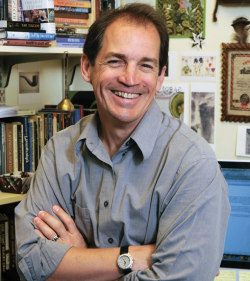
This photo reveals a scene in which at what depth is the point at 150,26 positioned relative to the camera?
1.32m

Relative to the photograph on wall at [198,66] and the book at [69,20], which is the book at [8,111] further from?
the photograph on wall at [198,66]

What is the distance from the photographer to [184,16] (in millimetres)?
2008

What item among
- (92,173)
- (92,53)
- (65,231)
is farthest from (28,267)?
(92,53)

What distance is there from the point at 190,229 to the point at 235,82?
3.38 ft

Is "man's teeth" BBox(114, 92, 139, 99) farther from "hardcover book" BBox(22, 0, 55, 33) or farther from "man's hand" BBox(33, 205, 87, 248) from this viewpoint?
"hardcover book" BBox(22, 0, 55, 33)

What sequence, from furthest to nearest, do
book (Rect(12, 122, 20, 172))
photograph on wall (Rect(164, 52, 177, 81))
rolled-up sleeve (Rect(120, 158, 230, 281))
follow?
photograph on wall (Rect(164, 52, 177, 81)), book (Rect(12, 122, 20, 172)), rolled-up sleeve (Rect(120, 158, 230, 281))

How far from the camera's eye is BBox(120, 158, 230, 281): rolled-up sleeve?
1.09 m

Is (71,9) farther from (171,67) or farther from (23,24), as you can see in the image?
(171,67)

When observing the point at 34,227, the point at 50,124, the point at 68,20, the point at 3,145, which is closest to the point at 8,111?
the point at 3,145

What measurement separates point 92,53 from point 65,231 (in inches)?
22.3

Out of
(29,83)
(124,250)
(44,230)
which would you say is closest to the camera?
(124,250)

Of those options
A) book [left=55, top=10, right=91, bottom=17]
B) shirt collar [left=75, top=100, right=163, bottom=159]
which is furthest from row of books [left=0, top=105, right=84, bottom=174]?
shirt collar [left=75, top=100, right=163, bottom=159]

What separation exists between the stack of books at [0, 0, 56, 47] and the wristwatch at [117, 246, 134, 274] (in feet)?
3.21

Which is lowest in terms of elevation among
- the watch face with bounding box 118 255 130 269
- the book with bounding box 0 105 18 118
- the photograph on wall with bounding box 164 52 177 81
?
the watch face with bounding box 118 255 130 269
